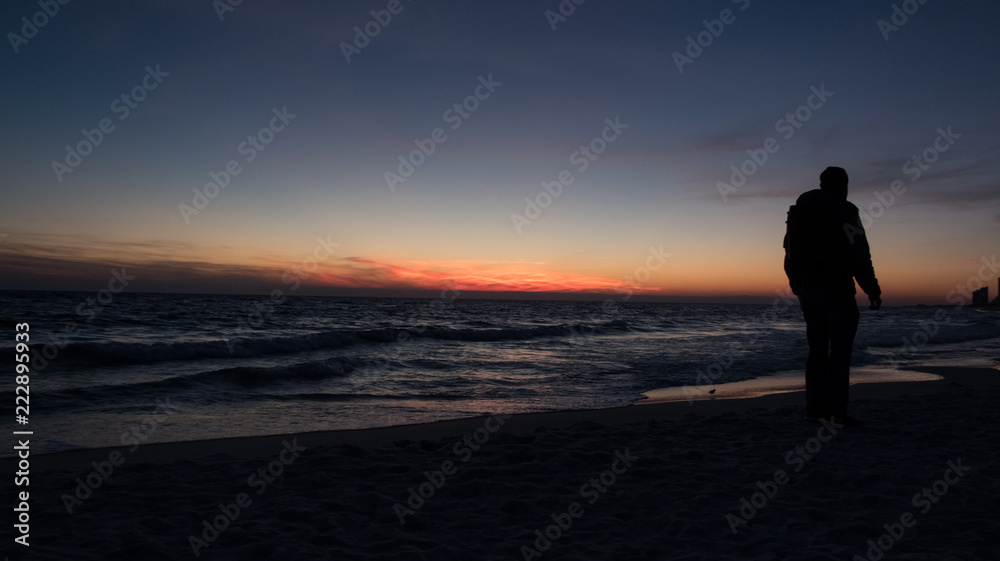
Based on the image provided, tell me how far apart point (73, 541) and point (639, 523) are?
3.29 metres

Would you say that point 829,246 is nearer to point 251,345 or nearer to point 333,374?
point 333,374

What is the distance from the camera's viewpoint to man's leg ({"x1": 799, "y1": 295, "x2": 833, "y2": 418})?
5.68 metres

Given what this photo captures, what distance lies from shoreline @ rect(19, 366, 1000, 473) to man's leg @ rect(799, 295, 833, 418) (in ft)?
4.64

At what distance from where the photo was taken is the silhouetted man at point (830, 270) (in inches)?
215

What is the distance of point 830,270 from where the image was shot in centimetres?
554

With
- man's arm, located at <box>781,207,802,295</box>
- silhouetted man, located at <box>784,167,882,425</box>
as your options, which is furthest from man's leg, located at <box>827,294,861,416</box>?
man's arm, located at <box>781,207,802,295</box>

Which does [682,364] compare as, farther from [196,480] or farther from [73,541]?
[73,541]

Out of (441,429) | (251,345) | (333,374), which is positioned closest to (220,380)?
(333,374)

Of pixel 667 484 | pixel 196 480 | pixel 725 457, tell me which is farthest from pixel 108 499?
pixel 725 457

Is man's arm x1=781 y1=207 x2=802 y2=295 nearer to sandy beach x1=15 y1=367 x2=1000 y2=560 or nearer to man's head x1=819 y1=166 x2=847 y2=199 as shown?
man's head x1=819 y1=166 x2=847 y2=199

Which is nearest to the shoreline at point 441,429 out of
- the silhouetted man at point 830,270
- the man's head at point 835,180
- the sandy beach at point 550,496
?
the sandy beach at point 550,496

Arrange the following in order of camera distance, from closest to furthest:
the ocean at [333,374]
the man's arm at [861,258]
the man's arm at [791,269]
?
the man's arm at [861,258]
the man's arm at [791,269]
the ocean at [333,374]

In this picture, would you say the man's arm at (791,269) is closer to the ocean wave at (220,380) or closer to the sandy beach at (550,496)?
the sandy beach at (550,496)

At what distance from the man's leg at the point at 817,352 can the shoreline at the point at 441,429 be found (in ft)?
4.64
